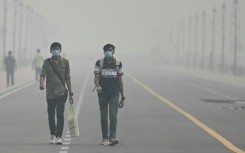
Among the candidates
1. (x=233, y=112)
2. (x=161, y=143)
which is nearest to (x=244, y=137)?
(x=161, y=143)

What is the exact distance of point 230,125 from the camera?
24594mm

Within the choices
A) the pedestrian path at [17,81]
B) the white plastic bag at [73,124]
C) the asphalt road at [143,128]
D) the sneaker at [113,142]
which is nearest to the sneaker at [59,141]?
the asphalt road at [143,128]

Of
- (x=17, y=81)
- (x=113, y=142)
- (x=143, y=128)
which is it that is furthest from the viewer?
(x=17, y=81)

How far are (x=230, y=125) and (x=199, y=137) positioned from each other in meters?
3.94

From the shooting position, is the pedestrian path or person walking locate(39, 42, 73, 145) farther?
the pedestrian path

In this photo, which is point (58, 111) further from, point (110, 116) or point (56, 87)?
point (110, 116)

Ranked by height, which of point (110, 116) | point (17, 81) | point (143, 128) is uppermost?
point (110, 116)

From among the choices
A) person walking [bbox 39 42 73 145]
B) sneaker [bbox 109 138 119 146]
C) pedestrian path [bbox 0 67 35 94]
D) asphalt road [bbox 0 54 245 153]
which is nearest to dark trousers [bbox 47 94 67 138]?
person walking [bbox 39 42 73 145]

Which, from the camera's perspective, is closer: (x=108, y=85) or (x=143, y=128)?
(x=108, y=85)

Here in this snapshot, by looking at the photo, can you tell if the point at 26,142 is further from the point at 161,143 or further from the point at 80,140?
the point at 161,143

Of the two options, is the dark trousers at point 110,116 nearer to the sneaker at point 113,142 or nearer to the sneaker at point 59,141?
the sneaker at point 113,142

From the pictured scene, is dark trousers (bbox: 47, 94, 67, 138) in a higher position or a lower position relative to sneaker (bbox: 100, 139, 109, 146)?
higher

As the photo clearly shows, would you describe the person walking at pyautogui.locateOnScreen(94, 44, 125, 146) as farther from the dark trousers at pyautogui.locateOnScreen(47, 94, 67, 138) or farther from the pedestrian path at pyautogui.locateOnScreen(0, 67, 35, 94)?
the pedestrian path at pyautogui.locateOnScreen(0, 67, 35, 94)

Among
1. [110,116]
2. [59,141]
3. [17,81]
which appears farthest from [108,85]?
[17,81]
